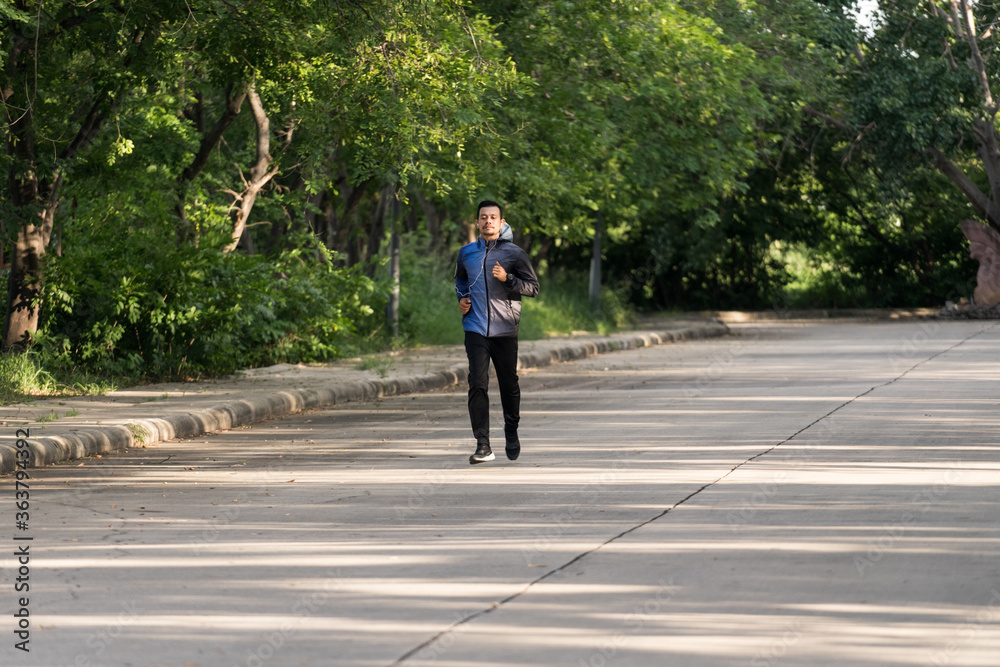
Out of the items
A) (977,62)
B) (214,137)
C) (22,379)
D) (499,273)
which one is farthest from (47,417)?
(977,62)

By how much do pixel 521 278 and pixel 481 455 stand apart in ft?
4.74

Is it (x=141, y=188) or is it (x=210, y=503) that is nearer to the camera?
(x=210, y=503)

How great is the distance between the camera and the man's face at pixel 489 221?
9828mm

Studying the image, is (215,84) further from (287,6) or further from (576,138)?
(576,138)

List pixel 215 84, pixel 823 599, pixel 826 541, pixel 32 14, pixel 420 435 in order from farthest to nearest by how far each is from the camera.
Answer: pixel 215 84, pixel 32 14, pixel 420 435, pixel 826 541, pixel 823 599

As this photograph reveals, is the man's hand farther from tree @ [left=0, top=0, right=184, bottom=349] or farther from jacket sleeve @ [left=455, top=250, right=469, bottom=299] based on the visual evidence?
tree @ [left=0, top=0, right=184, bottom=349]

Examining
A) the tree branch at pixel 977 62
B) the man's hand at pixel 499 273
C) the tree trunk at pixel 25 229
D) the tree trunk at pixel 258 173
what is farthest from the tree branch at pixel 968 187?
the man's hand at pixel 499 273

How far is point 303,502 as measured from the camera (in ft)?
26.8

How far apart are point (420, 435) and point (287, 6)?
5.10 m

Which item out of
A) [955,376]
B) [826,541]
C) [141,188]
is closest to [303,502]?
[826,541]

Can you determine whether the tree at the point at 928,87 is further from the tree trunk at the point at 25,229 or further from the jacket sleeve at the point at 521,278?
the jacket sleeve at the point at 521,278

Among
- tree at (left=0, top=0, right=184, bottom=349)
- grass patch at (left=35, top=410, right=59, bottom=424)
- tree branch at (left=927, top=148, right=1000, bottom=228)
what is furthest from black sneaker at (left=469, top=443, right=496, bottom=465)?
tree branch at (left=927, top=148, right=1000, bottom=228)

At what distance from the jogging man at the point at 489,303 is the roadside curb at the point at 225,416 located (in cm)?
326

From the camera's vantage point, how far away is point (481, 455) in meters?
9.73
